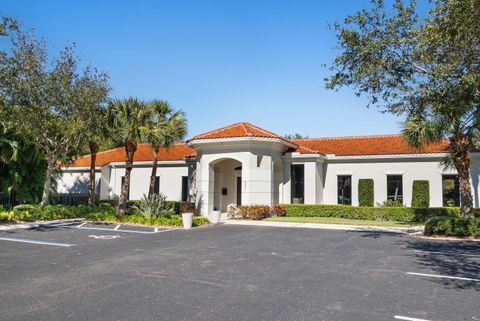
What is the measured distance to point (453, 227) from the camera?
1494 cm

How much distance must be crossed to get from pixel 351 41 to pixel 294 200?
14.4 m

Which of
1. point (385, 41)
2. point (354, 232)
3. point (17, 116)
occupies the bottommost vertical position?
point (354, 232)

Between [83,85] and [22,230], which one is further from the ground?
[83,85]

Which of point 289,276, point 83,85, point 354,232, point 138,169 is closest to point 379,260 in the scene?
point 289,276

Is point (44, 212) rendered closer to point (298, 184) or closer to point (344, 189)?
point (298, 184)

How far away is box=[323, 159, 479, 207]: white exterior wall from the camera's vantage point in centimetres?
2283

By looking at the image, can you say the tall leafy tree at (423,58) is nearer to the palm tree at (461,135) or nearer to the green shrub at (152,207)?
the palm tree at (461,135)

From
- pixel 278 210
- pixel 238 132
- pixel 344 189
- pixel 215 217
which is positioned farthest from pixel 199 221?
pixel 344 189

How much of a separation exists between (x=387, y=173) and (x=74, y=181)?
2533 centimetres

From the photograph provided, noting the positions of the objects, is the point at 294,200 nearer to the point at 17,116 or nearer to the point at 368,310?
the point at 17,116

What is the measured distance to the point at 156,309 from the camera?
5.79 meters

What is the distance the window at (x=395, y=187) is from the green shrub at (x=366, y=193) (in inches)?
45.4

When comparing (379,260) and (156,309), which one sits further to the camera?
(379,260)

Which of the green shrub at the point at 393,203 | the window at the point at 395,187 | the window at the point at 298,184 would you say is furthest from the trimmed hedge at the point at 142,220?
the window at the point at 395,187
